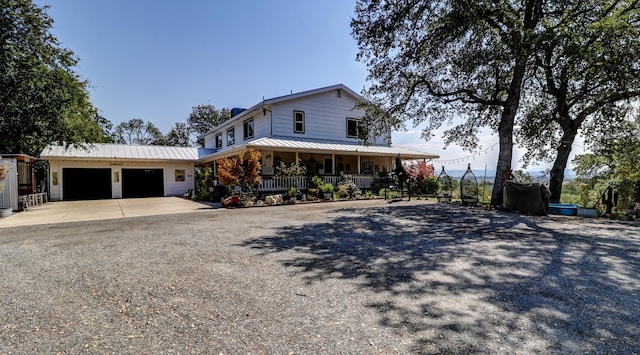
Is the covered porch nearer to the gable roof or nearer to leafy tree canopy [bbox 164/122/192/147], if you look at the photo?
the gable roof

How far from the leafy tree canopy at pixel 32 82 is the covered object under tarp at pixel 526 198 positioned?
1983 cm

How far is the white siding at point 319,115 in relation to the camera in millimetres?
18125

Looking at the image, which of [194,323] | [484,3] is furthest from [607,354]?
[484,3]

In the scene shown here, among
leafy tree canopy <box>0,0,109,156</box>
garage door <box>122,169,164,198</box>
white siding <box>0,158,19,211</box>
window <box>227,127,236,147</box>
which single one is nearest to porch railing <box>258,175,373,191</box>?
window <box>227,127,236,147</box>

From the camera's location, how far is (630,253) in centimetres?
512

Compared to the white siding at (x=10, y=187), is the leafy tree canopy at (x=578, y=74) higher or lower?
higher

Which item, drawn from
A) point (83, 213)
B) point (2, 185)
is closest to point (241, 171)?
point (83, 213)

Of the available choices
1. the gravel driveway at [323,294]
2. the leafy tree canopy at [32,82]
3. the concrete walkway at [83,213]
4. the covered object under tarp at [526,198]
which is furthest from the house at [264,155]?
the gravel driveway at [323,294]

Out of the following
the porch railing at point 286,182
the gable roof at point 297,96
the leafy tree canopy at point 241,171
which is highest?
the gable roof at point 297,96

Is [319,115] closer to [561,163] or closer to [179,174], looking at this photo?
[179,174]

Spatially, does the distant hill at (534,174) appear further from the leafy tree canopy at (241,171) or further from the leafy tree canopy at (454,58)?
the leafy tree canopy at (241,171)

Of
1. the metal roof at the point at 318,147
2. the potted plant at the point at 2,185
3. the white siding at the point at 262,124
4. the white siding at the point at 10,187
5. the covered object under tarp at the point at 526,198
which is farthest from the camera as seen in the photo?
the white siding at the point at 262,124

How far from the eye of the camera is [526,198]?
33.6 feet

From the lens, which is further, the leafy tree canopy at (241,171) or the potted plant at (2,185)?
the leafy tree canopy at (241,171)
